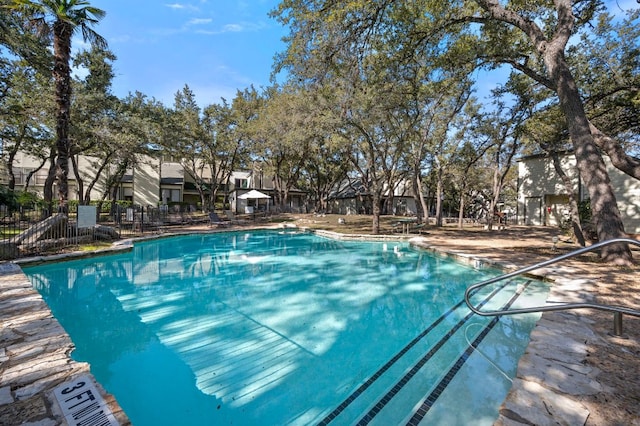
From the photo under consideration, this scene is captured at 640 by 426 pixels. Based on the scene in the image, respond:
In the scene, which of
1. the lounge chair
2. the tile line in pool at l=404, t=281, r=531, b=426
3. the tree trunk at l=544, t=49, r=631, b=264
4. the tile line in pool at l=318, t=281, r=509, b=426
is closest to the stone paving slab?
the tile line in pool at l=318, t=281, r=509, b=426

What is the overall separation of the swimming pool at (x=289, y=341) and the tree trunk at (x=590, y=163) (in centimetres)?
231

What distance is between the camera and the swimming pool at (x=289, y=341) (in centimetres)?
300

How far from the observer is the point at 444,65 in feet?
31.8

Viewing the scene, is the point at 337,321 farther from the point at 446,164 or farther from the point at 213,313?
the point at 446,164

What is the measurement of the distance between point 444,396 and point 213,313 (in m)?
4.00

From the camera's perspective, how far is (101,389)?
2.41m

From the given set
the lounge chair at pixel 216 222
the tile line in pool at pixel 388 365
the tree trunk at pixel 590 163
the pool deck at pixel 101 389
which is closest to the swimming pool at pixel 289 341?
the tile line in pool at pixel 388 365

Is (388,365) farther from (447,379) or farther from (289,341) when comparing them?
(289,341)

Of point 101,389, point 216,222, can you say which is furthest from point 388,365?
point 216,222

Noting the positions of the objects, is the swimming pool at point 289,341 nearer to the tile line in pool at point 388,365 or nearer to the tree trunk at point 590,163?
the tile line in pool at point 388,365

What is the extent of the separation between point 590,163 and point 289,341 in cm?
808

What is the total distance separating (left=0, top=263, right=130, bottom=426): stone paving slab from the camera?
2.09 metres

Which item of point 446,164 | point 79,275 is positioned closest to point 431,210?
point 446,164

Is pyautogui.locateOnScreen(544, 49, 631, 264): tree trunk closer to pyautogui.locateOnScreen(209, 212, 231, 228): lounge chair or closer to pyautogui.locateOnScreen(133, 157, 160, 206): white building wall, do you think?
pyautogui.locateOnScreen(209, 212, 231, 228): lounge chair
